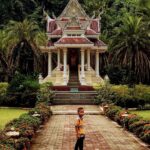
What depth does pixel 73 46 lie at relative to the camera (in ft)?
114

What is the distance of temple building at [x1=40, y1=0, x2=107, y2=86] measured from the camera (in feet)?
115

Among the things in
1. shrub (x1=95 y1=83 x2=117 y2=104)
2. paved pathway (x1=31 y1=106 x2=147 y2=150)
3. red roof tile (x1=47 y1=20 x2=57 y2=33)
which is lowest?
shrub (x1=95 y1=83 x2=117 y2=104)

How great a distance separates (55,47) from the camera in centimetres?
3578

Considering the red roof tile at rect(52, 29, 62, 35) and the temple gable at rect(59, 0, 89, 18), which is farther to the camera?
the temple gable at rect(59, 0, 89, 18)

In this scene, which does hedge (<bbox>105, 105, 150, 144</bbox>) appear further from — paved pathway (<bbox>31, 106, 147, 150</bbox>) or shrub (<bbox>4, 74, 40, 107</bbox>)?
shrub (<bbox>4, 74, 40, 107</bbox>)

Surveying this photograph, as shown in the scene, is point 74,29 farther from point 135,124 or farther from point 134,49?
point 135,124

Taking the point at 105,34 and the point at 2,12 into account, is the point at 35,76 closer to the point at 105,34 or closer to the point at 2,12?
the point at 105,34

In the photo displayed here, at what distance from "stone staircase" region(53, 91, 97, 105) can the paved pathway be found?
1056cm

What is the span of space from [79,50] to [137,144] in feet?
80.3

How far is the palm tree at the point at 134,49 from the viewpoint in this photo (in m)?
37.2

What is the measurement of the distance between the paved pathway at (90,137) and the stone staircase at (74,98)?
34.7ft

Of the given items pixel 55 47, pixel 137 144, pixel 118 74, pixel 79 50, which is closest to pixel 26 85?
pixel 55 47

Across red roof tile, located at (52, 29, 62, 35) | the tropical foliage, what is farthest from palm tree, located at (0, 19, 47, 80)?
red roof tile, located at (52, 29, 62, 35)

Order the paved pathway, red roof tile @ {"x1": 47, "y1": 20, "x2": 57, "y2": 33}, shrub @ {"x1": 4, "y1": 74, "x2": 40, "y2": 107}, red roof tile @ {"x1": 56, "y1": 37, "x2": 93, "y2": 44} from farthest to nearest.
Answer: red roof tile @ {"x1": 47, "y1": 20, "x2": 57, "y2": 33} < red roof tile @ {"x1": 56, "y1": 37, "x2": 93, "y2": 44} < shrub @ {"x1": 4, "y1": 74, "x2": 40, "y2": 107} < the paved pathway
